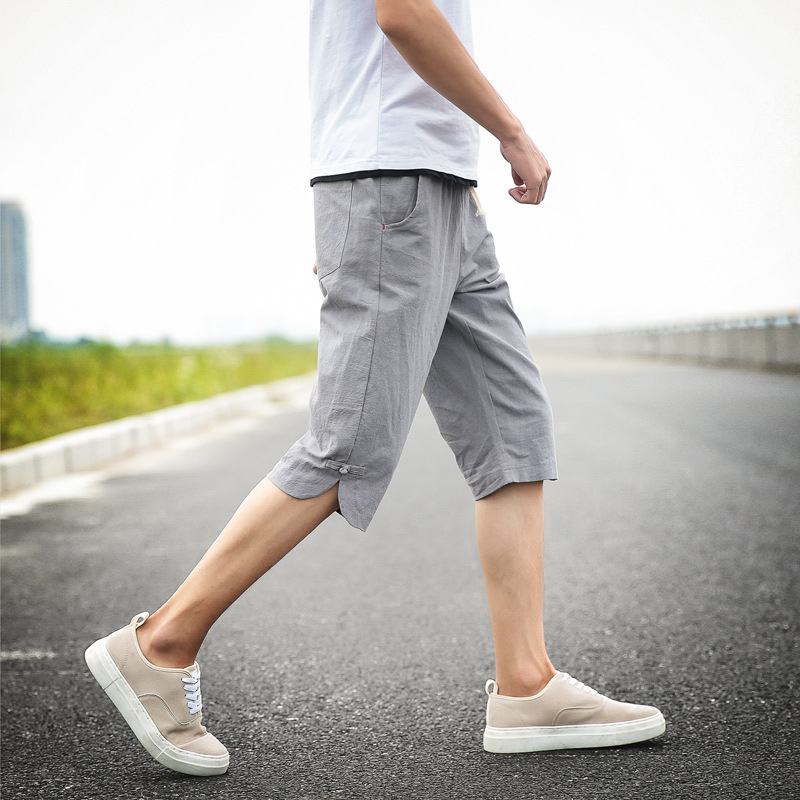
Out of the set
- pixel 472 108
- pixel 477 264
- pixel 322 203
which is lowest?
pixel 477 264

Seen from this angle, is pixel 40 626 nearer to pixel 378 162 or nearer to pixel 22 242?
pixel 378 162

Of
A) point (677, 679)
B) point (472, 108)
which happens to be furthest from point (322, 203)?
point (677, 679)

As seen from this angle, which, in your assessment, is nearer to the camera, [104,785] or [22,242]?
[104,785]

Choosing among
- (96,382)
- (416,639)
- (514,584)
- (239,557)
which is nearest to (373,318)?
(239,557)

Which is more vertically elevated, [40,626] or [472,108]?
[472,108]

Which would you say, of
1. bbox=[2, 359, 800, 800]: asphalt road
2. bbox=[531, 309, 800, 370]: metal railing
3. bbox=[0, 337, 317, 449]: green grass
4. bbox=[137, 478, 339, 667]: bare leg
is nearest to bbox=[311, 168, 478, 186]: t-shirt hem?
bbox=[137, 478, 339, 667]: bare leg

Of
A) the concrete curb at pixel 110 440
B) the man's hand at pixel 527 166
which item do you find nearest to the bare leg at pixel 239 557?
the man's hand at pixel 527 166

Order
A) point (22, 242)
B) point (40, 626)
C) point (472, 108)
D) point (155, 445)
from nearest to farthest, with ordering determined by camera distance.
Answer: point (472, 108) → point (40, 626) → point (155, 445) → point (22, 242)

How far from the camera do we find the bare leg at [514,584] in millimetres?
1993

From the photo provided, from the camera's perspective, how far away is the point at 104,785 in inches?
72.1

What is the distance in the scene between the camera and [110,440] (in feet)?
23.8

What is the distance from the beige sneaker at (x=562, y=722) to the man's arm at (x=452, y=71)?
1016 millimetres

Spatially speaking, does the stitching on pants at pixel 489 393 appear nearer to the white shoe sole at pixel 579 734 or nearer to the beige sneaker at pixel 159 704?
the white shoe sole at pixel 579 734

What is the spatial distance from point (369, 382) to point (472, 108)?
21.0 inches
